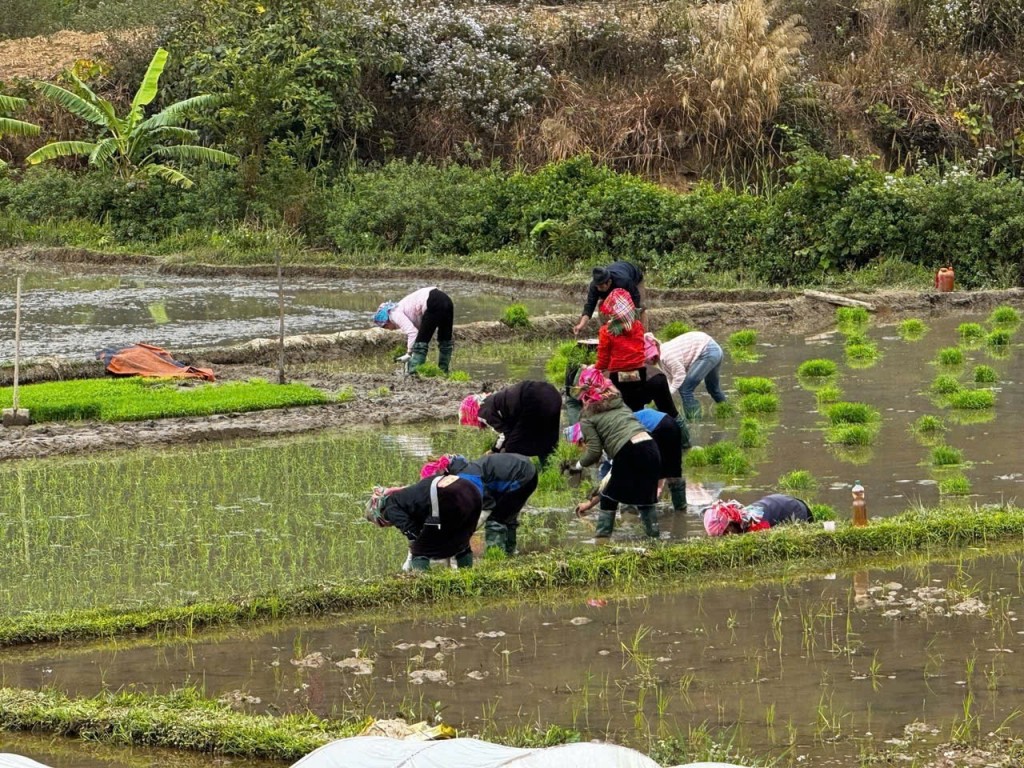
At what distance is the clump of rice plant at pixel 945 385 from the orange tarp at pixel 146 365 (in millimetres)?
6743

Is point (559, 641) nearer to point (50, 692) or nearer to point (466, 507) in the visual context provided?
point (466, 507)

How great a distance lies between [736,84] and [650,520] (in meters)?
18.3

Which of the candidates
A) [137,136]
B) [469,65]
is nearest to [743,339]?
[469,65]

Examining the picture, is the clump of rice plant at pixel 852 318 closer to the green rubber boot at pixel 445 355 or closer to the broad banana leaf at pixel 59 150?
the green rubber boot at pixel 445 355

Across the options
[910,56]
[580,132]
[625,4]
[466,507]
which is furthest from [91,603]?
[625,4]

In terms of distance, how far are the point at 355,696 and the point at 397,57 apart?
24.2m

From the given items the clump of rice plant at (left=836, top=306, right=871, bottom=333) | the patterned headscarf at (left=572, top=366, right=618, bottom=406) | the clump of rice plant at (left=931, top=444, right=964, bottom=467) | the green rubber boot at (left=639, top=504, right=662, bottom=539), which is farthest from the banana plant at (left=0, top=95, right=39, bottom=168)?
the green rubber boot at (left=639, top=504, right=662, bottom=539)

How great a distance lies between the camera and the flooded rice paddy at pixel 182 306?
18328mm

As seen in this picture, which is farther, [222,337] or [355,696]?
[222,337]

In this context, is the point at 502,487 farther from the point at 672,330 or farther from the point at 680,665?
the point at 672,330

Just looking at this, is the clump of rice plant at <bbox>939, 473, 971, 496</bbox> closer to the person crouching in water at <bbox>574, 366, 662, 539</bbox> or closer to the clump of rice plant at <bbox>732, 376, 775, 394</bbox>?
the person crouching in water at <bbox>574, 366, 662, 539</bbox>

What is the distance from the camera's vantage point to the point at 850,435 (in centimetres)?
1198

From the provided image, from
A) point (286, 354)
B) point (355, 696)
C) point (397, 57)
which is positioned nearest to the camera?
point (355, 696)

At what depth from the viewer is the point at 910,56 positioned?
1193 inches
